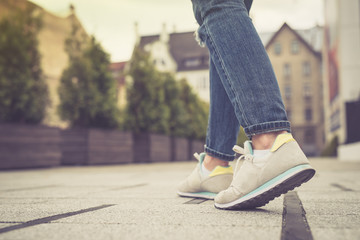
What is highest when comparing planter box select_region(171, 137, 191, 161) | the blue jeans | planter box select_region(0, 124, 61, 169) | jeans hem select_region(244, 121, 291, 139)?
the blue jeans

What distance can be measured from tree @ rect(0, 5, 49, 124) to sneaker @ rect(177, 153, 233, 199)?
7.71 m

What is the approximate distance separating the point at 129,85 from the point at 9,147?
27.2 ft

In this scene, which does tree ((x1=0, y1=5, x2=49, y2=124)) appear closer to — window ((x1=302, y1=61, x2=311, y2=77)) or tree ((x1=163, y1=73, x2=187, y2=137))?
tree ((x1=163, y1=73, x2=187, y2=137))

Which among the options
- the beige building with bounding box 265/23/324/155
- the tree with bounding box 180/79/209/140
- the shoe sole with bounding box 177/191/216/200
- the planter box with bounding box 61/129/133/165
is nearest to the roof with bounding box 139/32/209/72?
the beige building with bounding box 265/23/324/155

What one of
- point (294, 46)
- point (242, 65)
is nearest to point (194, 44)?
point (294, 46)

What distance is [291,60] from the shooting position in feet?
152

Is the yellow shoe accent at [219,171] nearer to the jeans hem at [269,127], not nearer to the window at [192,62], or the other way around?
the jeans hem at [269,127]

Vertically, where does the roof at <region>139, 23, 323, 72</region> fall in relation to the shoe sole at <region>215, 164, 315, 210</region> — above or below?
above

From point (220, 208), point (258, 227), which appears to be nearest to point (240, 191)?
point (220, 208)

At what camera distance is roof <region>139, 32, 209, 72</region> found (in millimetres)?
47219

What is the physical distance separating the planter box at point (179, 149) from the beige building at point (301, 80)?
26.5 meters

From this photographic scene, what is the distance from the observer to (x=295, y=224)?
1.29 meters

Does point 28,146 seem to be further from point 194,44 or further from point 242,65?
point 194,44

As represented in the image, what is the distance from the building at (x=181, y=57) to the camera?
148 ft
